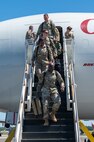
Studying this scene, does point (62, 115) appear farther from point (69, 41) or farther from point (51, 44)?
point (69, 41)

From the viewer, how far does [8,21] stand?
16.8 meters

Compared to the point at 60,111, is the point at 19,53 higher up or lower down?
higher up

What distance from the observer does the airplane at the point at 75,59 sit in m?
15.0

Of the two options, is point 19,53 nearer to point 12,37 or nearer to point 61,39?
point 12,37

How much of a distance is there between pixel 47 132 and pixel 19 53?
15.6 feet

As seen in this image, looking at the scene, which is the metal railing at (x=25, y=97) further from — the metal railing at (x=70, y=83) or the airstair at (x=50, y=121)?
the metal railing at (x=70, y=83)

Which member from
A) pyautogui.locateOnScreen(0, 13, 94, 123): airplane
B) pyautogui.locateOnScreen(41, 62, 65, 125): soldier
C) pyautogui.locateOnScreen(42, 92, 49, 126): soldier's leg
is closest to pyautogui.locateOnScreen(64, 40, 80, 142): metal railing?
pyautogui.locateOnScreen(0, 13, 94, 123): airplane

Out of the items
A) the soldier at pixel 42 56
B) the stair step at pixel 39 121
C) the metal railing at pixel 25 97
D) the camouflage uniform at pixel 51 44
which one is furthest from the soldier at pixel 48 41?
the stair step at pixel 39 121

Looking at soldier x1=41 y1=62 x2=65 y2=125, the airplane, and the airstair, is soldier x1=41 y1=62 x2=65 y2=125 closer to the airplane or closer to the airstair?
the airstair

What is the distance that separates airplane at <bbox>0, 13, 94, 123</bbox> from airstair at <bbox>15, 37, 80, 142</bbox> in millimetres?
1644

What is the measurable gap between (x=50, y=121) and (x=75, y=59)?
403 centimetres

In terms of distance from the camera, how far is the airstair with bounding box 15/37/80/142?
440 inches

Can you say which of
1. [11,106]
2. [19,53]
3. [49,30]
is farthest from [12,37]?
[11,106]

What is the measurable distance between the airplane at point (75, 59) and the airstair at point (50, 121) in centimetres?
164
